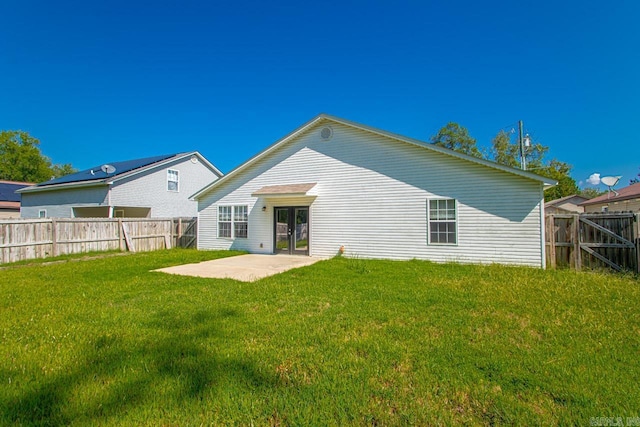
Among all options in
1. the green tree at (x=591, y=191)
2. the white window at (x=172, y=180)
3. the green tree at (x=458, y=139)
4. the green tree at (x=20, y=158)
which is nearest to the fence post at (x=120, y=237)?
the white window at (x=172, y=180)

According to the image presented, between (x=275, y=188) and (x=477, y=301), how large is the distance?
8.76 meters

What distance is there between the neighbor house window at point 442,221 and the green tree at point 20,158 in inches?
2064

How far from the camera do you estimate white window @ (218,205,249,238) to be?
1306 cm

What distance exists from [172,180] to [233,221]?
9.05 meters

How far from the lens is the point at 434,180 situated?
32.1 ft

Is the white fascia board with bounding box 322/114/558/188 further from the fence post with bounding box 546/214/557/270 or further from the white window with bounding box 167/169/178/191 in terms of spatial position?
the white window with bounding box 167/169/178/191

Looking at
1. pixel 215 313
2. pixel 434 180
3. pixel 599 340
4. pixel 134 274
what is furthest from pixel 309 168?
pixel 599 340

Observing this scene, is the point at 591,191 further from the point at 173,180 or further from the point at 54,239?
the point at 54,239

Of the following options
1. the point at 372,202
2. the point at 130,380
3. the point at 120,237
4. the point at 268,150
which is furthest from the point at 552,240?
the point at 120,237

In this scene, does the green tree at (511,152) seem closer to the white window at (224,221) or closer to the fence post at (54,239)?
the white window at (224,221)

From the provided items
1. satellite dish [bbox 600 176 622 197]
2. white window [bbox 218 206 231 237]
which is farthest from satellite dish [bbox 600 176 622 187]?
white window [bbox 218 206 231 237]

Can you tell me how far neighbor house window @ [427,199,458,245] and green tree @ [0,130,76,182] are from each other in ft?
172

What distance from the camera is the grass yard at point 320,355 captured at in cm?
231

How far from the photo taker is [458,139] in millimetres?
30906
